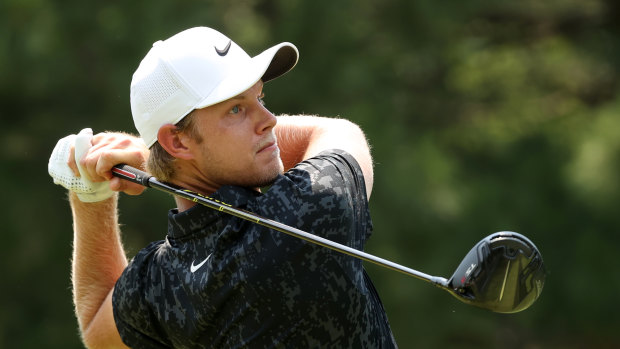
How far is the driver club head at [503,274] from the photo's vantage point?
204 centimetres

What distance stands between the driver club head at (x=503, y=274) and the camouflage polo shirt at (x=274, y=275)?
27 cm

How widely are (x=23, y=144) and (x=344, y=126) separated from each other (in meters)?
5.06

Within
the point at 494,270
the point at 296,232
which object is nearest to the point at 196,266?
the point at 296,232

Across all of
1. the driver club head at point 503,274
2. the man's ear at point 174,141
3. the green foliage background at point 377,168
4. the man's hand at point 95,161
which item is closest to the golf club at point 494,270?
the driver club head at point 503,274

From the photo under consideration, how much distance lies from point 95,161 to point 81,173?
6 cm

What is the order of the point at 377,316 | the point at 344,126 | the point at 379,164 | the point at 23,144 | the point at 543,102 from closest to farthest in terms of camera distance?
the point at 377,316, the point at 344,126, the point at 379,164, the point at 23,144, the point at 543,102

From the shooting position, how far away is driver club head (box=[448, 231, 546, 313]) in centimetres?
204

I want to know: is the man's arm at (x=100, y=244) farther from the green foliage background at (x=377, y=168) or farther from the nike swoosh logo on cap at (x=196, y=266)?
the green foliage background at (x=377, y=168)

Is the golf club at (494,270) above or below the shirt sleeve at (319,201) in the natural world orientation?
below

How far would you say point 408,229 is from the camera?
276 inches

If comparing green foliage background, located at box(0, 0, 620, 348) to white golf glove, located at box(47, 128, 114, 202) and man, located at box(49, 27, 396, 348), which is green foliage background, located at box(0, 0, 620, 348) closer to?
white golf glove, located at box(47, 128, 114, 202)

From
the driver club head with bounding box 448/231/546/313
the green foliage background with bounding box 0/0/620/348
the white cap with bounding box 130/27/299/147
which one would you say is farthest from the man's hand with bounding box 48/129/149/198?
the green foliage background with bounding box 0/0/620/348

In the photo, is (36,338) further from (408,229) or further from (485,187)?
(485,187)

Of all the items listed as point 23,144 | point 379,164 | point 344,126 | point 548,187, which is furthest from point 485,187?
point 344,126
